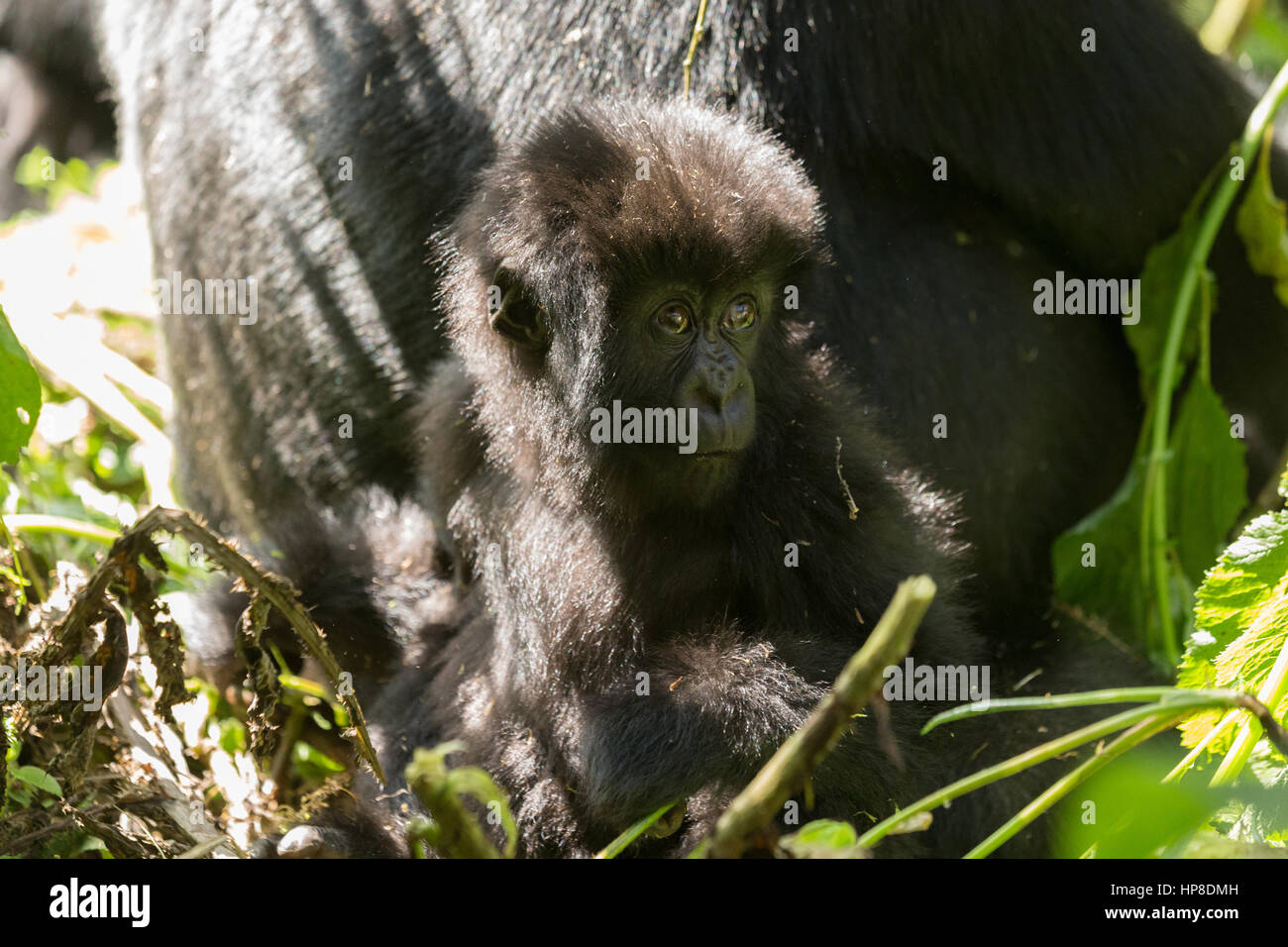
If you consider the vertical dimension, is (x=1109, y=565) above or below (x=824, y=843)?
above

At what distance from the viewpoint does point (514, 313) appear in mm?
2461

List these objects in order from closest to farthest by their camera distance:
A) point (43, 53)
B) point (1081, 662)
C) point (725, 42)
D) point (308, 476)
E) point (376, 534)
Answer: point (725, 42), point (1081, 662), point (376, 534), point (308, 476), point (43, 53)

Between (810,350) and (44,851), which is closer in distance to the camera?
(44,851)

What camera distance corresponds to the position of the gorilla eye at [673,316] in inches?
91.7

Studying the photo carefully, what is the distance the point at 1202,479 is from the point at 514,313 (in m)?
1.73

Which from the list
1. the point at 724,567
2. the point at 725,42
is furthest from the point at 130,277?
the point at 724,567

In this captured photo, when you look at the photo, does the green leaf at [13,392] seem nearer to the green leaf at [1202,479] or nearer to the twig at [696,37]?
the twig at [696,37]

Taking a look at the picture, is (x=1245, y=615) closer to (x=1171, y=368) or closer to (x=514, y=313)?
(x=1171, y=368)

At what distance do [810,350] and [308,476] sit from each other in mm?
1335

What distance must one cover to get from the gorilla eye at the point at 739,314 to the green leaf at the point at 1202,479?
1316 millimetres

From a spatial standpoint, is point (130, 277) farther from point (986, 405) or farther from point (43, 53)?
point (986, 405)

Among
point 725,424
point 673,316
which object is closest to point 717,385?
point 725,424

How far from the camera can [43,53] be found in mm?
5875

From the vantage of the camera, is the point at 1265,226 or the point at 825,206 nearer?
the point at 825,206
